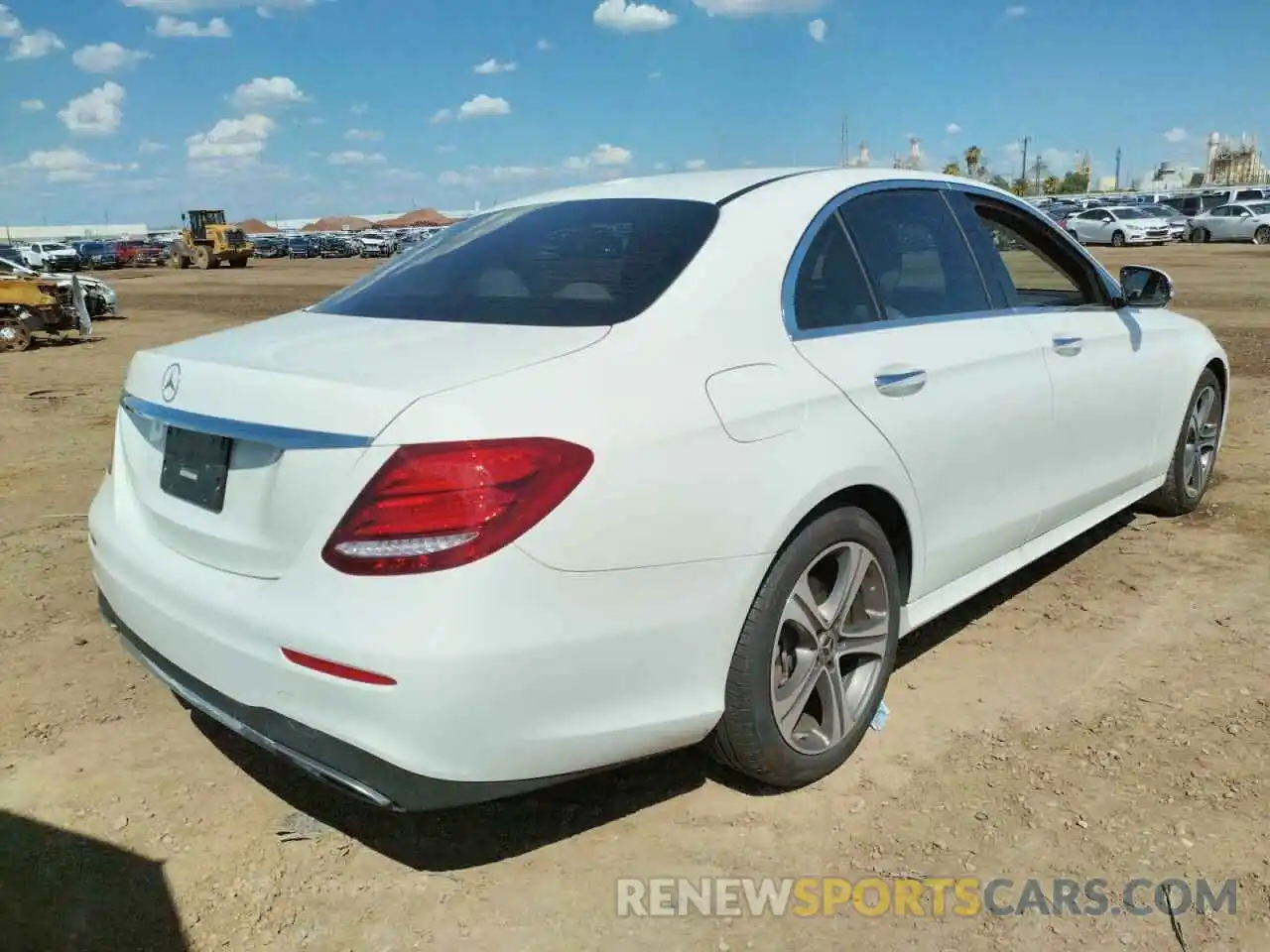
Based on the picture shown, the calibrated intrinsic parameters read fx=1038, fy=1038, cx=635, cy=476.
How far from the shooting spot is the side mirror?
4375mm

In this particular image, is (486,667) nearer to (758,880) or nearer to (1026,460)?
(758,880)

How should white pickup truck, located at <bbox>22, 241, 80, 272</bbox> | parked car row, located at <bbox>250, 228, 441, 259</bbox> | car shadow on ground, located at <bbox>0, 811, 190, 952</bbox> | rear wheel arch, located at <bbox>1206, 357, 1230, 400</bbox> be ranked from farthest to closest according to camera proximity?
parked car row, located at <bbox>250, 228, 441, 259</bbox> < white pickup truck, located at <bbox>22, 241, 80, 272</bbox> < rear wheel arch, located at <bbox>1206, 357, 1230, 400</bbox> < car shadow on ground, located at <bbox>0, 811, 190, 952</bbox>

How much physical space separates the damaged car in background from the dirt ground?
1291 cm

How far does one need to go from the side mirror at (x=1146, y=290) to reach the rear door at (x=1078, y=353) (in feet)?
0.21

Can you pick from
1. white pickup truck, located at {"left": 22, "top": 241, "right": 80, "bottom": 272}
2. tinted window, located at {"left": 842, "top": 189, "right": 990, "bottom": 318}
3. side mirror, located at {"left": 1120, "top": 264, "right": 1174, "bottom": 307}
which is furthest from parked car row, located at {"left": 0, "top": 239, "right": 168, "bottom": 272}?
tinted window, located at {"left": 842, "top": 189, "right": 990, "bottom": 318}

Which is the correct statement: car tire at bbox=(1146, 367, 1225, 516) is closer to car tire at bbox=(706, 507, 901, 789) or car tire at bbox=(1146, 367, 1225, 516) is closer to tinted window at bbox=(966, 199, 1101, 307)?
tinted window at bbox=(966, 199, 1101, 307)

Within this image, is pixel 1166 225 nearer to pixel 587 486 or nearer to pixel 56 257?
pixel 587 486

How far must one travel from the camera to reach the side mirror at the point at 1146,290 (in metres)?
4.38

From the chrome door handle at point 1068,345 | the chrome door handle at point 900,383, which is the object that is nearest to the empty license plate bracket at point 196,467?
the chrome door handle at point 900,383

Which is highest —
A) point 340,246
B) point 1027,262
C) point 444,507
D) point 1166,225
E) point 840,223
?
point 340,246

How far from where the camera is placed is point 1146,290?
14.5 ft

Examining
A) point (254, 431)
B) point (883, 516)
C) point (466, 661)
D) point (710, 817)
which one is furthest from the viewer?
point (883, 516)

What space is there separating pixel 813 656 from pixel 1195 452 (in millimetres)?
3379

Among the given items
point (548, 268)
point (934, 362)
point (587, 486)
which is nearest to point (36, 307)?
point (548, 268)
